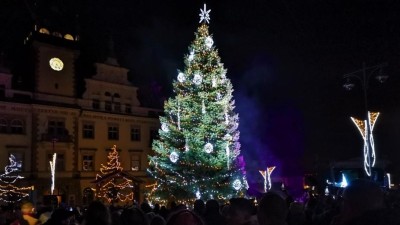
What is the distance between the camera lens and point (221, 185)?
1038 inches

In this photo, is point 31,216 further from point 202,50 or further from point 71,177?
point 71,177

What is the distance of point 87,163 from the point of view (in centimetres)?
4119

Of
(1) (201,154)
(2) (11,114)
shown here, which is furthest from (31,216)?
(2) (11,114)

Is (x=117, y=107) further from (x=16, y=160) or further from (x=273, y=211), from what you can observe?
(x=273, y=211)

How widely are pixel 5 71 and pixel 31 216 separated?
31363mm

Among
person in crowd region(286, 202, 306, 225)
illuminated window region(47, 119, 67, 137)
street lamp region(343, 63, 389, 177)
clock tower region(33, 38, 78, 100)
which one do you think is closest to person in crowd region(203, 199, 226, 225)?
person in crowd region(286, 202, 306, 225)

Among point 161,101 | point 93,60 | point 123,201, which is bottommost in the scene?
point 123,201

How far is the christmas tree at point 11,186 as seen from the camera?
33938mm

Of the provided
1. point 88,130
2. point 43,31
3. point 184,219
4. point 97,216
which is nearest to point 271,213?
point 184,219

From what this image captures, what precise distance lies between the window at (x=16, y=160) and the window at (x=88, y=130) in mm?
6333

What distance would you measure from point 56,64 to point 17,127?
6.72m

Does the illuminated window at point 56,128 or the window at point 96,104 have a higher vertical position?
the window at point 96,104

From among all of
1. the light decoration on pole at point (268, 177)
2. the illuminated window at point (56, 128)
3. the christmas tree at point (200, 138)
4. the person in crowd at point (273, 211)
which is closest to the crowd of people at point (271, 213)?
the person in crowd at point (273, 211)

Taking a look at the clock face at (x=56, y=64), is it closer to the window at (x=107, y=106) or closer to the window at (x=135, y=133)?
the window at (x=107, y=106)
